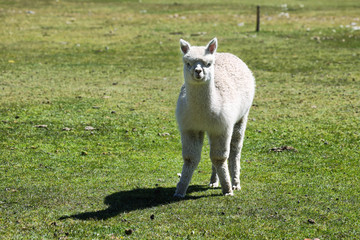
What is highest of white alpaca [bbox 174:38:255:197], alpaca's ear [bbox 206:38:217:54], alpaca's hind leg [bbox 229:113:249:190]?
alpaca's ear [bbox 206:38:217:54]

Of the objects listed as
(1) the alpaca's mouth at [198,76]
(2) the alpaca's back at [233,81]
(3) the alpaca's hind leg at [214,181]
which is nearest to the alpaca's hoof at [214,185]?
(3) the alpaca's hind leg at [214,181]

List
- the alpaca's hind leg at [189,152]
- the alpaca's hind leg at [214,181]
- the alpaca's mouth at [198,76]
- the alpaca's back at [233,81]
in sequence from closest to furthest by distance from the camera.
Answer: the alpaca's mouth at [198,76]
the alpaca's hind leg at [189,152]
the alpaca's back at [233,81]
the alpaca's hind leg at [214,181]

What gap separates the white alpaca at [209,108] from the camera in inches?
353

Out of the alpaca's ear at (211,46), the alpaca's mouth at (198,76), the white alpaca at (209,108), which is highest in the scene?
the alpaca's ear at (211,46)

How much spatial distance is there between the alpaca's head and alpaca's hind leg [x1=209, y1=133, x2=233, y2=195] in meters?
1.21

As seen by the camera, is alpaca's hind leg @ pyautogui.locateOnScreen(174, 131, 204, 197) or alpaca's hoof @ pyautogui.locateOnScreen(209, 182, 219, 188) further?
alpaca's hoof @ pyautogui.locateOnScreen(209, 182, 219, 188)

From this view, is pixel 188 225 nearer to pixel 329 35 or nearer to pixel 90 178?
pixel 90 178

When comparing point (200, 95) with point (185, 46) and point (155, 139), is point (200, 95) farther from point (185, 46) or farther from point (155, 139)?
point (155, 139)

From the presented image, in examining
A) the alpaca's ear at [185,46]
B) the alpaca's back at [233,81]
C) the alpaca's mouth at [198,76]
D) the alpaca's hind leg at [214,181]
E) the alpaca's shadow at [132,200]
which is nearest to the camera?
the alpaca's mouth at [198,76]

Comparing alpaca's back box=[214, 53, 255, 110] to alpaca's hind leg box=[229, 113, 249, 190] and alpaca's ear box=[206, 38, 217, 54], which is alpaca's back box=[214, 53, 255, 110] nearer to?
alpaca's hind leg box=[229, 113, 249, 190]

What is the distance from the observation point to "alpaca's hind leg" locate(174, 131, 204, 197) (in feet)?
31.6

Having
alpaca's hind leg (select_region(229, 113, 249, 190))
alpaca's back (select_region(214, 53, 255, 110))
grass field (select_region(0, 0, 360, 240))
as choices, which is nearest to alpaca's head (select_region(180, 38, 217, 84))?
alpaca's back (select_region(214, 53, 255, 110))

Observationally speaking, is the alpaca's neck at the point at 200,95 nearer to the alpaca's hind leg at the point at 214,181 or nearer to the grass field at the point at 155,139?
the grass field at the point at 155,139

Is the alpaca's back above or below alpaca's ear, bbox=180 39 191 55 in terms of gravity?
below
